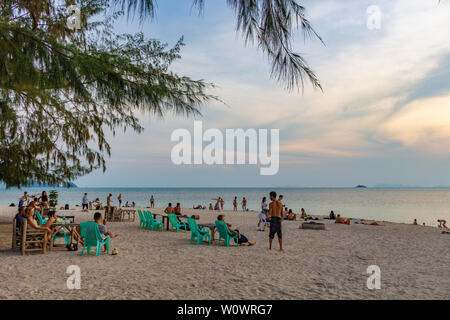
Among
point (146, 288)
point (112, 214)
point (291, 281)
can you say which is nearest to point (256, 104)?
point (291, 281)

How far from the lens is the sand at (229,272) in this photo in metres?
5.00

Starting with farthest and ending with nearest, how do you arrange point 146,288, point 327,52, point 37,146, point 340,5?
point 37,146, point 146,288, point 340,5, point 327,52

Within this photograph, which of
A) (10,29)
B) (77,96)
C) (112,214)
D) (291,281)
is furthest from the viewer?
(112,214)

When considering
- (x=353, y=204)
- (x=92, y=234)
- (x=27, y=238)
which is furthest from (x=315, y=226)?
(x=353, y=204)

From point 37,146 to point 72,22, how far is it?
4.52 metres

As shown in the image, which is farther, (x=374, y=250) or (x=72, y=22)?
(x=374, y=250)

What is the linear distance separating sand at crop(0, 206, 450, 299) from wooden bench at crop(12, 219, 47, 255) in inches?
9.8

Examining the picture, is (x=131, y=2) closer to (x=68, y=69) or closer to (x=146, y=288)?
(x=68, y=69)

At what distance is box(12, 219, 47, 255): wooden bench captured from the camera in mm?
7797

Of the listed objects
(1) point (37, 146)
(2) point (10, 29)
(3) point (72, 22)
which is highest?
(3) point (72, 22)

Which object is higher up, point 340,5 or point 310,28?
point 340,5

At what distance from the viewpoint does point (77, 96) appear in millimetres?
3703

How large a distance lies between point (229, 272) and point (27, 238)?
4.91 meters

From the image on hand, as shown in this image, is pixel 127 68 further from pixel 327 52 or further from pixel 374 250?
pixel 374 250
